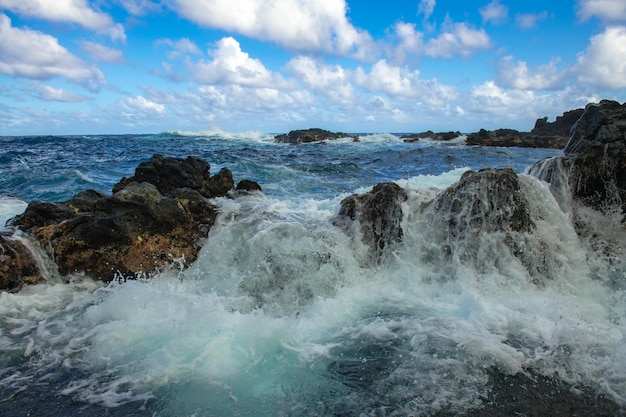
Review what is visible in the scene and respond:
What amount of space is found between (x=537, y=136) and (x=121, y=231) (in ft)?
209

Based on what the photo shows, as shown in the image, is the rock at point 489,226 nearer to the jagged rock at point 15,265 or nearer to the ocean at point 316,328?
the ocean at point 316,328

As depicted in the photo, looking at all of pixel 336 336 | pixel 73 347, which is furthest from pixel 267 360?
pixel 73 347

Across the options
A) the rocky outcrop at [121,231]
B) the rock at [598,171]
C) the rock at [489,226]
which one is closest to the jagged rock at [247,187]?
the rocky outcrop at [121,231]

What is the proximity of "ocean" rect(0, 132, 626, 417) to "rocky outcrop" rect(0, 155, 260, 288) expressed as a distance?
269mm

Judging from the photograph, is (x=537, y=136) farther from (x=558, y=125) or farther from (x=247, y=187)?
(x=247, y=187)

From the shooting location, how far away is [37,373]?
A: 4102 millimetres

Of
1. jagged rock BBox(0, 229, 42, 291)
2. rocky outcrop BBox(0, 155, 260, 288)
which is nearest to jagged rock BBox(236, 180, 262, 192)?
rocky outcrop BBox(0, 155, 260, 288)

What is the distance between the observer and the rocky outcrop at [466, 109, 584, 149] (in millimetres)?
50406

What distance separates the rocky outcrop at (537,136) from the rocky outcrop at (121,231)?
44.5 m

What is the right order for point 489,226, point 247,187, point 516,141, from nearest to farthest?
1. point 489,226
2. point 247,187
3. point 516,141

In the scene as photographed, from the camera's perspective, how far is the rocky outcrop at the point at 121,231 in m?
6.59

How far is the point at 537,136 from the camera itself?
5750cm

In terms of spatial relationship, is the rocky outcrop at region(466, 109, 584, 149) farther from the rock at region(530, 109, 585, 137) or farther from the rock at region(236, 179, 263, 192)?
the rock at region(236, 179, 263, 192)

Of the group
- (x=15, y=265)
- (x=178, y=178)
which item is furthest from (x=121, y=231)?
(x=178, y=178)
